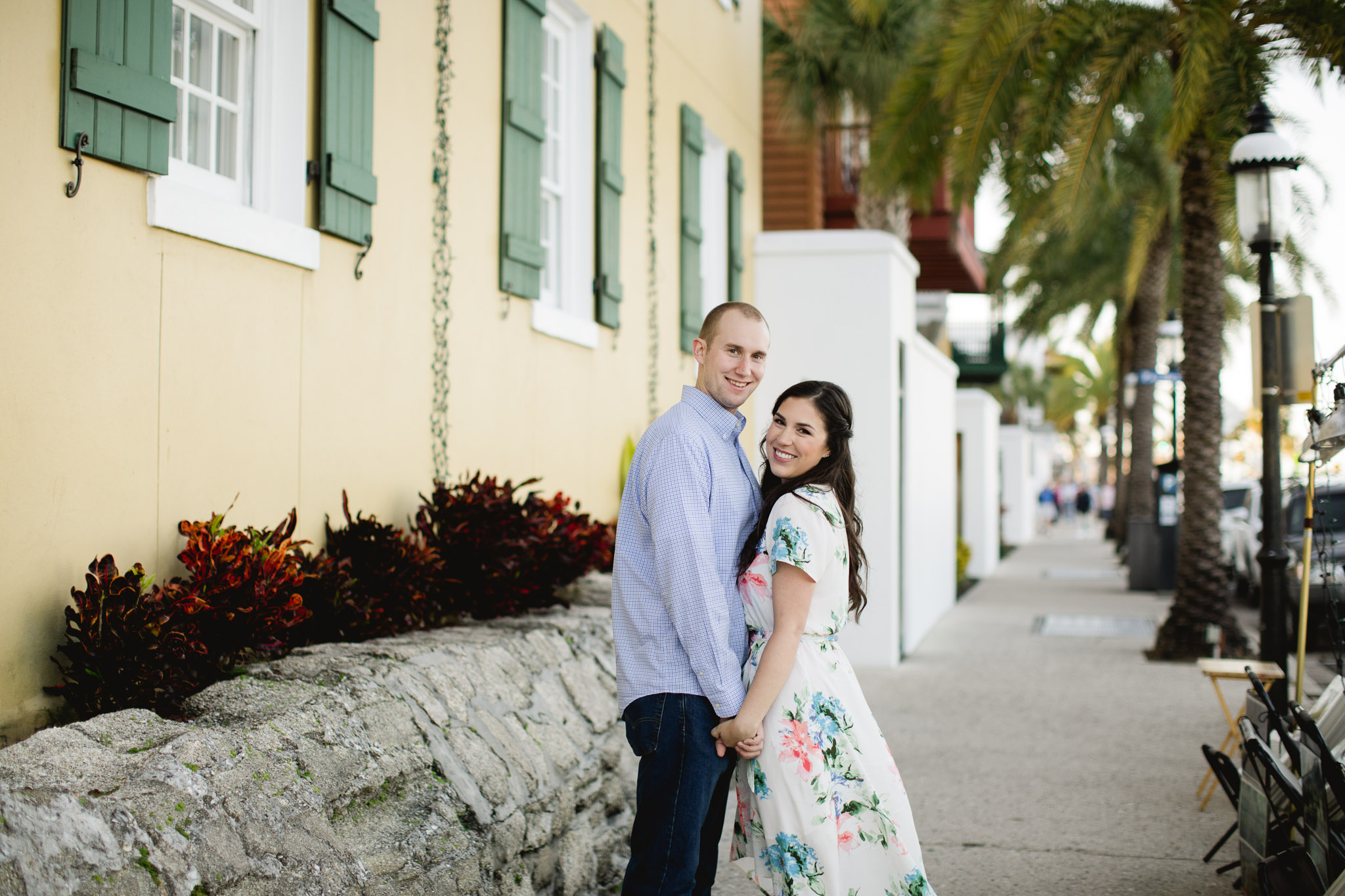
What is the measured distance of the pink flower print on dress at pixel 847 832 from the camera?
3197 mm

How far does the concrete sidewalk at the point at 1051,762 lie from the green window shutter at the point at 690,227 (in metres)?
3.32

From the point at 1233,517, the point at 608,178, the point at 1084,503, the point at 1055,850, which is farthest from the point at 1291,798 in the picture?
the point at 1084,503

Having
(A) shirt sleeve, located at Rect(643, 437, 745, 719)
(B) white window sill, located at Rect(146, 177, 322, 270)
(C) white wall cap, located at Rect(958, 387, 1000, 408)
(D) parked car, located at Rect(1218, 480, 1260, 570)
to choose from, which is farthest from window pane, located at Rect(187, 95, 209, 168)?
(C) white wall cap, located at Rect(958, 387, 1000, 408)

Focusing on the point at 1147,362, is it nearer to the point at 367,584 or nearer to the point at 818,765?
the point at 367,584

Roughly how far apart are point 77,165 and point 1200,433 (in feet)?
36.1

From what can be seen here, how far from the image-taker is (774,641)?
311 cm

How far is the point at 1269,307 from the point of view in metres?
6.92

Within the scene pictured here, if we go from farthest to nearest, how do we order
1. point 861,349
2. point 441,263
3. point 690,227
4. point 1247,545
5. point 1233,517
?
point 1233,517, point 1247,545, point 861,349, point 690,227, point 441,263

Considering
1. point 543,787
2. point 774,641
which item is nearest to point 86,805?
point 774,641

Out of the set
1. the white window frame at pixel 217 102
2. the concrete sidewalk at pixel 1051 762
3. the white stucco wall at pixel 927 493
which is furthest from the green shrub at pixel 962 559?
the white window frame at pixel 217 102

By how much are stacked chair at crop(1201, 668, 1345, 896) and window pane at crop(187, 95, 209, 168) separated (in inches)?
166

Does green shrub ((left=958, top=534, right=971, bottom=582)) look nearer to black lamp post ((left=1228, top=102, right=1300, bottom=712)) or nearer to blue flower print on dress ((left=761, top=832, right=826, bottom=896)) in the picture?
black lamp post ((left=1228, top=102, right=1300, bottom=712))

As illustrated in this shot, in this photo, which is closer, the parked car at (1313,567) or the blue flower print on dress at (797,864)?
the blue flower print on dress at (797,864)

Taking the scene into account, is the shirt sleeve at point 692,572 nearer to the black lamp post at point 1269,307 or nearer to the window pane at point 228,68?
the window pane at point 228,68
